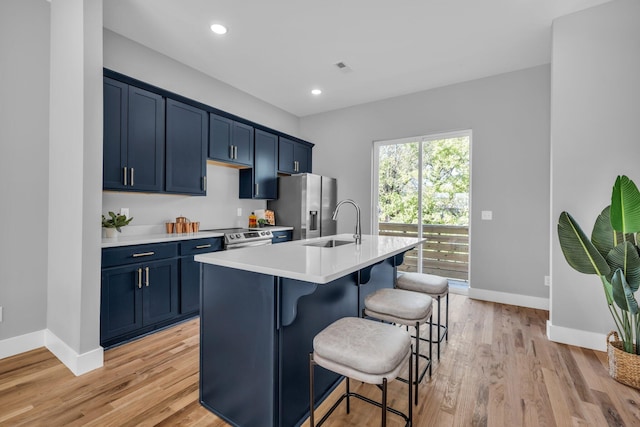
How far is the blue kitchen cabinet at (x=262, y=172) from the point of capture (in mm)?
4223

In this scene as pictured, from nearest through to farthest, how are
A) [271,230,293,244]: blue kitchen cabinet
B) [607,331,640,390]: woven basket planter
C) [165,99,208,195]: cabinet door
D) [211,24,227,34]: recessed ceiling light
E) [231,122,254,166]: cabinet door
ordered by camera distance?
[607,331,640,390]: woven basket planter, [211,24,227,34]: recessed ceiling light, [165,99,208,195]: cabinet door, [231,122,254,166]: cabinet door, [271,230,293,244]: blue kitchen cabinet

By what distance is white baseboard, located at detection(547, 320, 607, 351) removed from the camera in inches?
98.7

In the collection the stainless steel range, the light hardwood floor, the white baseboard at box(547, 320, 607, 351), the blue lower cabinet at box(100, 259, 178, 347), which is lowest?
the light hardwood floor

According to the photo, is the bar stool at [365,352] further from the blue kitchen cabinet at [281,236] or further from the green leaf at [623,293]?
the blue kitchen cabinet at [281,236]

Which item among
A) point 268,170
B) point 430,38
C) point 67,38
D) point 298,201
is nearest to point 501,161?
point 430,38

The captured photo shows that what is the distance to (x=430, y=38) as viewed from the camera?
304 cm

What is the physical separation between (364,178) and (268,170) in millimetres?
1655

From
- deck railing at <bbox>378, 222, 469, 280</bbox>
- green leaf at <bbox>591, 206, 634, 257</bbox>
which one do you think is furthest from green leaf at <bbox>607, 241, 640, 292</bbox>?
deck railing at <bbox>378, 222, 469, 280</bbox>

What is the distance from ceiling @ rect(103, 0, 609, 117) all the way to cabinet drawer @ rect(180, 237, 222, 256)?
7.13ft

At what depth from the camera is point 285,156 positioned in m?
4.80

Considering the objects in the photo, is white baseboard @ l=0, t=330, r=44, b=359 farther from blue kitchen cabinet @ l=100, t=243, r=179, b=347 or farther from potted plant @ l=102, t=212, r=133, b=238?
potted plant @ l=102, t=212, r=133, b=238

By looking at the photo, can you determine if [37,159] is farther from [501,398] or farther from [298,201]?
[501,398]

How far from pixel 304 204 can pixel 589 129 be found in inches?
131

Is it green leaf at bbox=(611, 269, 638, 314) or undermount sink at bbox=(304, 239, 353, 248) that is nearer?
green leaf at bbox=(611, 269, 638, 314)
